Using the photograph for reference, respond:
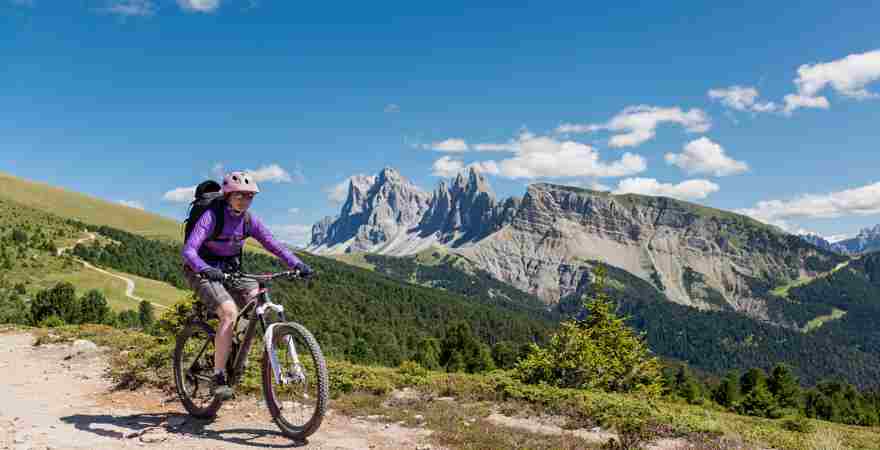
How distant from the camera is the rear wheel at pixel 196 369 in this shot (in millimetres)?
9594

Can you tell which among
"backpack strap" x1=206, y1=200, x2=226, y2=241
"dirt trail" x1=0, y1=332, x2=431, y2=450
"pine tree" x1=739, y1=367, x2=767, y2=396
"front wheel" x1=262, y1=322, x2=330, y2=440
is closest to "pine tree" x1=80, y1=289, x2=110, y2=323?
"dirt trail" x1=0, y1=332, x2=431, y2=450

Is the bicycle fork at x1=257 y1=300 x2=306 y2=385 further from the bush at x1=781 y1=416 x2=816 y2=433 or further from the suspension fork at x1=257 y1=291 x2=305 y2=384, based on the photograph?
the bush at x1=781 y1=416 x2=816 y2=433

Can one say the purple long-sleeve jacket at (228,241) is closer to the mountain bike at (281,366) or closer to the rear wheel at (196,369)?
the mountain bike at (281,366)

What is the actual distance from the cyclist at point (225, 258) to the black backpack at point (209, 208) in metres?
0.02

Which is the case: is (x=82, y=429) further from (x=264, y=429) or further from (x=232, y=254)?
(x=232, y=254)

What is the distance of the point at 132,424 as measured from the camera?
9.41 m

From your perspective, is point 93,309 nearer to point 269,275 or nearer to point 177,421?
point 177,421

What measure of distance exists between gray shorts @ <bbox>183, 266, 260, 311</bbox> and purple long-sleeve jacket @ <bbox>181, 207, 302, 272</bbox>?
324mm

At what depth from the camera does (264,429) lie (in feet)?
30.0

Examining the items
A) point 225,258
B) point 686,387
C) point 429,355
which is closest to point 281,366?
point 225,258

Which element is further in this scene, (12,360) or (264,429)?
(12,360)

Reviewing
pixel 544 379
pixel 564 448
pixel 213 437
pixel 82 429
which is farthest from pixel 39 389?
pixel 544 379

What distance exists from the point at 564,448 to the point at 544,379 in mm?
7626

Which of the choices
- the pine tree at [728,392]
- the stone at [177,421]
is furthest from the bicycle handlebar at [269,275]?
the pine tree at [728,392]
